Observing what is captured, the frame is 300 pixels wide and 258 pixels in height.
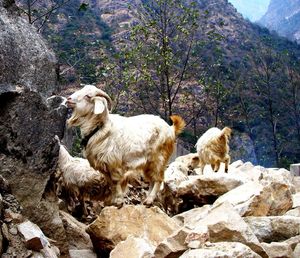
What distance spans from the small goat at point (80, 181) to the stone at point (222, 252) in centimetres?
330

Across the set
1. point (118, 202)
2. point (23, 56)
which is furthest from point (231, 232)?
point (23, 56)

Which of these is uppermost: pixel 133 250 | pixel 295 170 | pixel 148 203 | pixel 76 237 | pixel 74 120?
pixel 74 120

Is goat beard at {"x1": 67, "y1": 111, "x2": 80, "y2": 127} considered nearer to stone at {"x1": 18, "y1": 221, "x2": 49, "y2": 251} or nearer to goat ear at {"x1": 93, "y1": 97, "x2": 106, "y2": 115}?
goat ear at {"x1": 93, "y1": 97, "x2": 106, "y2": 115}

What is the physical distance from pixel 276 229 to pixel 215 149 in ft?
25.5

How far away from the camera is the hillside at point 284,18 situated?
336 ft

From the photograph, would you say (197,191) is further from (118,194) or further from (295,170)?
(295,170)

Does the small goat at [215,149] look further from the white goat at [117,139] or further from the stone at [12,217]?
the stone at [12,217]

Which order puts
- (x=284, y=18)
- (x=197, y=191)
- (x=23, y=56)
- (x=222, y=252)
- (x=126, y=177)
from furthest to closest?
(x=284, y=18)
(x=197, y=191)
(x=126, y=177)
(x=23, y=56)
(x=222, y=252)

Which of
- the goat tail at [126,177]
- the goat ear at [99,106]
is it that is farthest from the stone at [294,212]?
the goat ear at [99,106]

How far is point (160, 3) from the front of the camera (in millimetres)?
21047

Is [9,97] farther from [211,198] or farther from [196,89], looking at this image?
[196,89]

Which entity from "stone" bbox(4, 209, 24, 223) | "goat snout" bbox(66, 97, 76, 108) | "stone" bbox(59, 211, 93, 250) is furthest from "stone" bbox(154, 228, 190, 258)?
"goat snout" bbox(66, 97, 76, 108)

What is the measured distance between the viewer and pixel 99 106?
6438 millimetres

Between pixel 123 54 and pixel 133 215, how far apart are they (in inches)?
590
